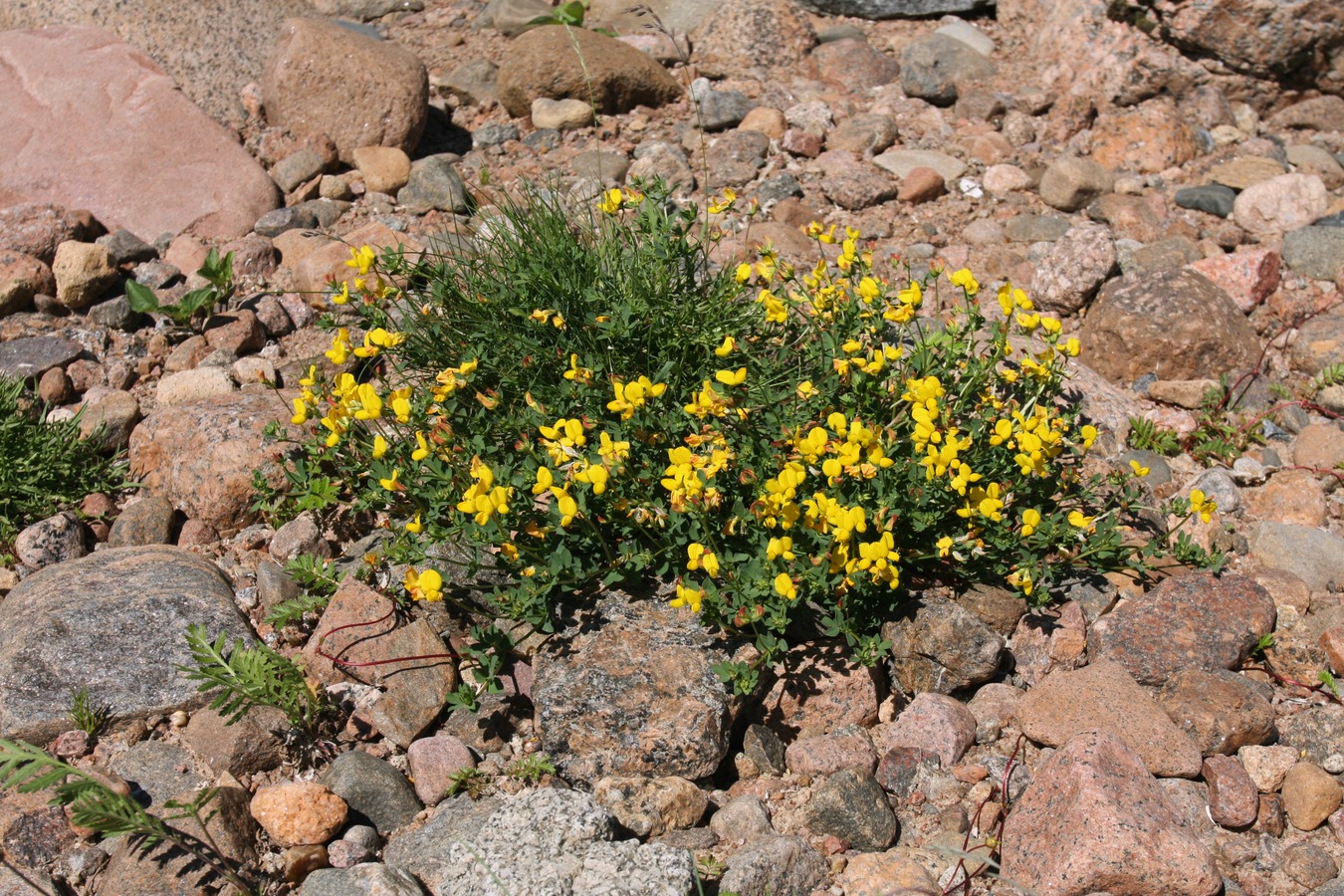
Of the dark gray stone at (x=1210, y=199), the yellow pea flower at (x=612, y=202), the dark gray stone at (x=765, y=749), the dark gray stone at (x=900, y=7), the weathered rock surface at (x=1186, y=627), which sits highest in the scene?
the yellow pea flower at (x=612, y=202)

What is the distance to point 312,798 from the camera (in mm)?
2998

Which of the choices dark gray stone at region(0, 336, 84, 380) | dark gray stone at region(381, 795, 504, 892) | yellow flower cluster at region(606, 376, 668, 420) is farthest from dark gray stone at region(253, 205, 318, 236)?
dark gray stone at region(381, 795, 504, 892)

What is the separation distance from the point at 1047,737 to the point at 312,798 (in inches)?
86.3

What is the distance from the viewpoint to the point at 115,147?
5.98m

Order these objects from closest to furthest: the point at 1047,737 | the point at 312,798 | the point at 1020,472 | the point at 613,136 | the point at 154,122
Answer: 1. the point at 312,798
2. the point at 1047,737
3. the point at 1020,472
4. the point at 154,122
5. the point at 613,136

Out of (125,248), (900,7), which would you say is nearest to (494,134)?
(125,248)


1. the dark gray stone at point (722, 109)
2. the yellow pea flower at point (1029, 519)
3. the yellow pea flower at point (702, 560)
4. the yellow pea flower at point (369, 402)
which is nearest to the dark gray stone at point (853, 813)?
the yellow pea flower at point (702, 560)

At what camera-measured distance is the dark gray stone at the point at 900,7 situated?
24.8 ft

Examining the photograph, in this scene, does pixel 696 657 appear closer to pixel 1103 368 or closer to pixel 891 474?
pixel 891 474

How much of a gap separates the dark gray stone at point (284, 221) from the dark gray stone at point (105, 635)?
2628 millimetres

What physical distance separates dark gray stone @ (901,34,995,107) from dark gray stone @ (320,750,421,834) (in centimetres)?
547

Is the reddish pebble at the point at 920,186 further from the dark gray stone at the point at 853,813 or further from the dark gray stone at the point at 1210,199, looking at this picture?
the dark gray stone at the point at 853,813

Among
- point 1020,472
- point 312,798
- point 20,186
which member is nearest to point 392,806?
point 312,798

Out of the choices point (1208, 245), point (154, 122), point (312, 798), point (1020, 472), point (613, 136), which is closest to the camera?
point (312, 798)
